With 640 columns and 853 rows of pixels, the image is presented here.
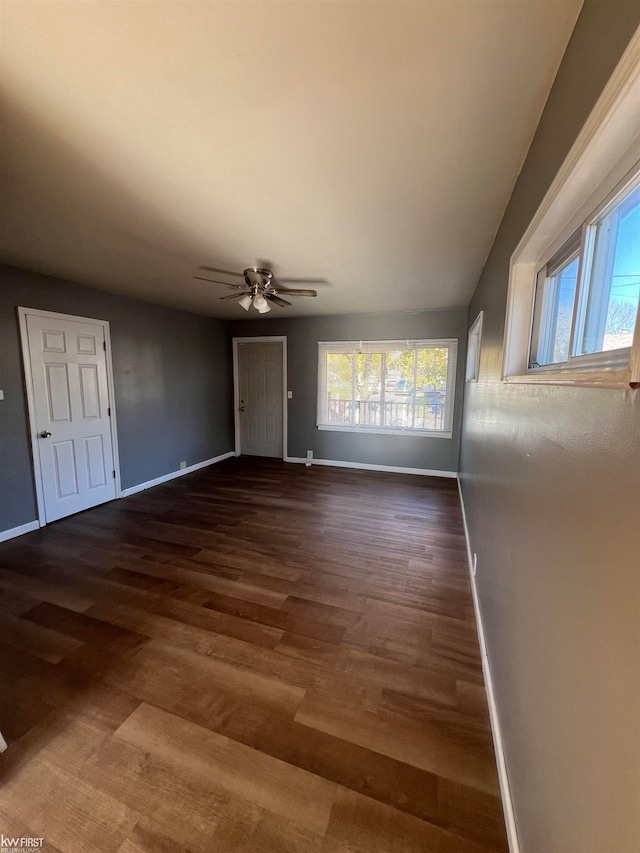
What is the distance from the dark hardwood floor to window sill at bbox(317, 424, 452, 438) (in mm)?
2165

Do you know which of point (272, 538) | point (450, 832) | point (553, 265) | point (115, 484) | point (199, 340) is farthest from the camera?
point (199, 340)

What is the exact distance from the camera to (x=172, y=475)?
15.7 feet

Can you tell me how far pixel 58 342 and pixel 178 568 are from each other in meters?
2.57

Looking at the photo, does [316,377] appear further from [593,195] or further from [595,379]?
[595,379]

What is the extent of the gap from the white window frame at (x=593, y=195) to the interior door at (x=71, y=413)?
12.9ft

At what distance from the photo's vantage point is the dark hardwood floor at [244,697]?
111 cm

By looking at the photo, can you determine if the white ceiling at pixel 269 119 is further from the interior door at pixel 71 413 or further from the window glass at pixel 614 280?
the interior door at pixel 71 413

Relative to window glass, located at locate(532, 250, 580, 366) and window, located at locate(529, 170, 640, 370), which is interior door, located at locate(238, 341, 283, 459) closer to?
window glass, located at locate(532, 250, 580, 366)

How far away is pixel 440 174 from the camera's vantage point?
5.19 ft

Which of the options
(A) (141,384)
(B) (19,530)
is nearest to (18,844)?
(B) (19,530)

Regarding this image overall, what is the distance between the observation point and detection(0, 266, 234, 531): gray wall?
2.98m

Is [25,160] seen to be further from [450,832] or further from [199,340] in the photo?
[199,340]

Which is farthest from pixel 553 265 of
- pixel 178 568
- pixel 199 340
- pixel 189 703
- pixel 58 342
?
pixel 199 340

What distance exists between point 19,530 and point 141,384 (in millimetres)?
1974
